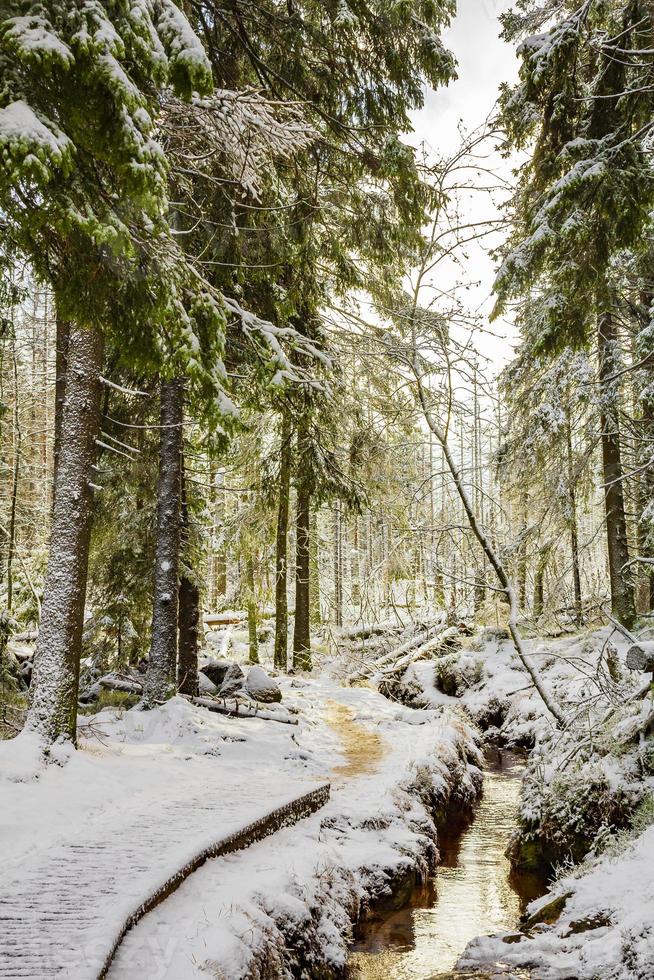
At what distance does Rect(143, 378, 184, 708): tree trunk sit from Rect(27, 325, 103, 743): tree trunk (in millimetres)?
2391

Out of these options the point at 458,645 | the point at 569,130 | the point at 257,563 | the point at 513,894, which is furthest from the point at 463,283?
the point at 458,645

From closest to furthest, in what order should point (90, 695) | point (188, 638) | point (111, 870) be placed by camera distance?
point (111, 870), point (90, 695), point (188, 638)

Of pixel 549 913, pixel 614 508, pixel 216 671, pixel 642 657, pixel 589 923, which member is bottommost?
pixel 549 913

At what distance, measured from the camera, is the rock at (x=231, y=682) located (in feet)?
39.0

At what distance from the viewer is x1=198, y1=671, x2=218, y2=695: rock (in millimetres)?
12062

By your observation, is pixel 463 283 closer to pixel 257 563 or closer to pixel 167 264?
pixel 167 264

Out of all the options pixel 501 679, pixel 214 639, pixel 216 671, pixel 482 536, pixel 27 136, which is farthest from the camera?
pixel 214 639

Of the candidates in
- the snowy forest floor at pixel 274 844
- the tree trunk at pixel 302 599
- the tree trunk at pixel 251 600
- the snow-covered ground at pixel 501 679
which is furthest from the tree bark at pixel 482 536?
the tree trunk at pixel 251 600

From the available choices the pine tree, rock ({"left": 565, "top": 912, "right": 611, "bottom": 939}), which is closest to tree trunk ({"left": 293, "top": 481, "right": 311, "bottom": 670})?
the pine tree

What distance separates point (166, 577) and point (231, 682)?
3.47 metres

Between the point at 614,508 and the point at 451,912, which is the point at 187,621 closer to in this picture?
the point at 451,912

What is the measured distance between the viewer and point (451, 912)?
20.8ft

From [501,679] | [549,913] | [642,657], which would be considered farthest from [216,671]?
[642,657]

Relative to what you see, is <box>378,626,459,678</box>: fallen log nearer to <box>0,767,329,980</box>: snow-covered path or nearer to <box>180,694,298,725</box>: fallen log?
<box>180,694,298,725</box>: fallen log
